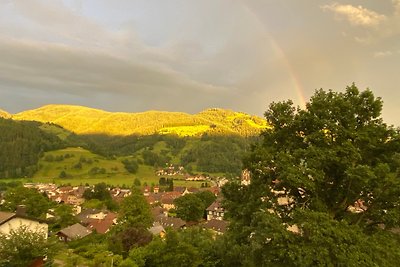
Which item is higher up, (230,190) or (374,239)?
(230,190)

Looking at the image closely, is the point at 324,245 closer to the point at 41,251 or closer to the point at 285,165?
the point at 285,165

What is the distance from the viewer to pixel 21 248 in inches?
1084

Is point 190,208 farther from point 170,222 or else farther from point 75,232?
point 75,232

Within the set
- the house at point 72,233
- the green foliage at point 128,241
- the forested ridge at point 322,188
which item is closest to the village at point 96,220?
the house at point 72,233

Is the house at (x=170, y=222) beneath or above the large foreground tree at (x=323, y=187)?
beneath

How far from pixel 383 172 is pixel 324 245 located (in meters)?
3.94

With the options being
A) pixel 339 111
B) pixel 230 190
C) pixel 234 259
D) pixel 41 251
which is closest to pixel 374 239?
pixel 339 111

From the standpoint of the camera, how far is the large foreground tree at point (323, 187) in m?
14.5

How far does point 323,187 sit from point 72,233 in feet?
171

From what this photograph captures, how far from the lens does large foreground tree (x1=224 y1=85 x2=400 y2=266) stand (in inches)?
570

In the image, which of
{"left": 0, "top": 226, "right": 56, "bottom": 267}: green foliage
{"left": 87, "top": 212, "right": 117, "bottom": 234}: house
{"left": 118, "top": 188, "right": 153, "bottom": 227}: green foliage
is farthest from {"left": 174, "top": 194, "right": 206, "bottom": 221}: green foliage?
{"left": 0, "top": 226, "right": 56, "bottom": 267}: green foliage

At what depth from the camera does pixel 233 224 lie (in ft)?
59.0

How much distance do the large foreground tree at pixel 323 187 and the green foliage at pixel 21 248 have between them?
17.5m

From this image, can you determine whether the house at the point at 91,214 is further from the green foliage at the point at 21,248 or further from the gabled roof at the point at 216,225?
the green foliage at the point at 21,248
